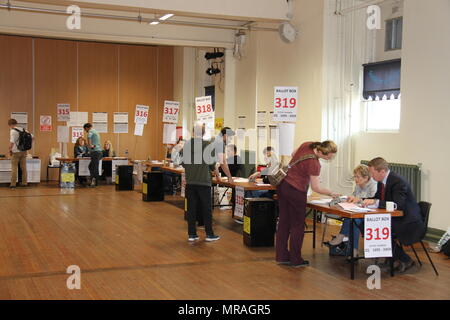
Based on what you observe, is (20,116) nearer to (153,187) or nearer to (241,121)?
(153,187)

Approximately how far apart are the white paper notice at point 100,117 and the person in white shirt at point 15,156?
2668mm

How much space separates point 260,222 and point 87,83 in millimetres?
9753

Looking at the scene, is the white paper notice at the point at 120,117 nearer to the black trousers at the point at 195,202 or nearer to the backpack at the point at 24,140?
the backpack at the point at 24,140

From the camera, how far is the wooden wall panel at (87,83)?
14.3 metres

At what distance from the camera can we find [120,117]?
50.9 ft

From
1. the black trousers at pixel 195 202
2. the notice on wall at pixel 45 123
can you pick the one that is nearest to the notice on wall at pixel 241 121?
the black trousers at pixel 195 202

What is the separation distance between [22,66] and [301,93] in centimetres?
811

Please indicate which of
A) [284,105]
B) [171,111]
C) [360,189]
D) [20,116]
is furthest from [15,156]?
[360,189]

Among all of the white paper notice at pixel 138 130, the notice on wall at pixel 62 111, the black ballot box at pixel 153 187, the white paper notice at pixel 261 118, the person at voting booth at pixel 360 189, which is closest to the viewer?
the person at voting booth at pixel 360 189

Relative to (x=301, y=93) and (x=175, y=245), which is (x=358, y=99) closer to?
(x=301, y=93)

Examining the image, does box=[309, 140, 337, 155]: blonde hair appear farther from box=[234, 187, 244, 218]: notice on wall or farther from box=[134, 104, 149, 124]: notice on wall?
box=[134, 104, 149, 124]: notice on wall

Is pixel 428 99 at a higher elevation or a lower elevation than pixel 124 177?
higher

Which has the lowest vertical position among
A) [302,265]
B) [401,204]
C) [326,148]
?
[302,265]

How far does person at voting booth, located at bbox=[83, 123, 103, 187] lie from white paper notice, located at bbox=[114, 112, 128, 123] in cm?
202
